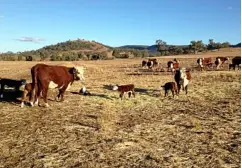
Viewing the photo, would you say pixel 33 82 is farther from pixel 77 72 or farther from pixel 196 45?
pixel 196 45

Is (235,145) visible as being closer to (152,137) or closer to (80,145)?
(152,137)

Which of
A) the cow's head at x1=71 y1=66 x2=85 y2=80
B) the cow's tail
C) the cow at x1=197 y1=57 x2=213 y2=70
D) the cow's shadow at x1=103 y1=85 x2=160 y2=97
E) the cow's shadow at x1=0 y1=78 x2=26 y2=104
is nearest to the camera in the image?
the cow's tail

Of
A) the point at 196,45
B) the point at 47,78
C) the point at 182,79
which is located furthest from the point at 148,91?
the point at 196,45

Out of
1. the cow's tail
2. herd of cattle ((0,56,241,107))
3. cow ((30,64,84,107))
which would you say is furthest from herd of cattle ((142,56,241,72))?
the cow's tail

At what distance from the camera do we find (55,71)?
15641 mm

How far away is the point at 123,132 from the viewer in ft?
35.3

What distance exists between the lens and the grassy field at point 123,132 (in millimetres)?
8375

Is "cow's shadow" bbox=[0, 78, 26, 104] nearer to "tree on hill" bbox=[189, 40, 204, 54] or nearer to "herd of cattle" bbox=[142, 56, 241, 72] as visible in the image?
"herd of cattle" bbox=[142, 56, 241, 72]

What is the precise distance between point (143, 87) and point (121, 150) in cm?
1247

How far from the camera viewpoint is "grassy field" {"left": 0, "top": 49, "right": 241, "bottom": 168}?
8.38 meters

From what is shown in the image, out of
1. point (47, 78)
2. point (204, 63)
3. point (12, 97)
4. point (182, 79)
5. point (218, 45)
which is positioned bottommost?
point (12, 97)

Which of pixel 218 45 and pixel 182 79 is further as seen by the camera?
pixel 218 45

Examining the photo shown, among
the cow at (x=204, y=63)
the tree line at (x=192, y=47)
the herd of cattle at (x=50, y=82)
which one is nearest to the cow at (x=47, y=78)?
the herd of cattle at (x=50, y=82)

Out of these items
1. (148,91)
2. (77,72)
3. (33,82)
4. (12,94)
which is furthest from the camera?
(148,91)
